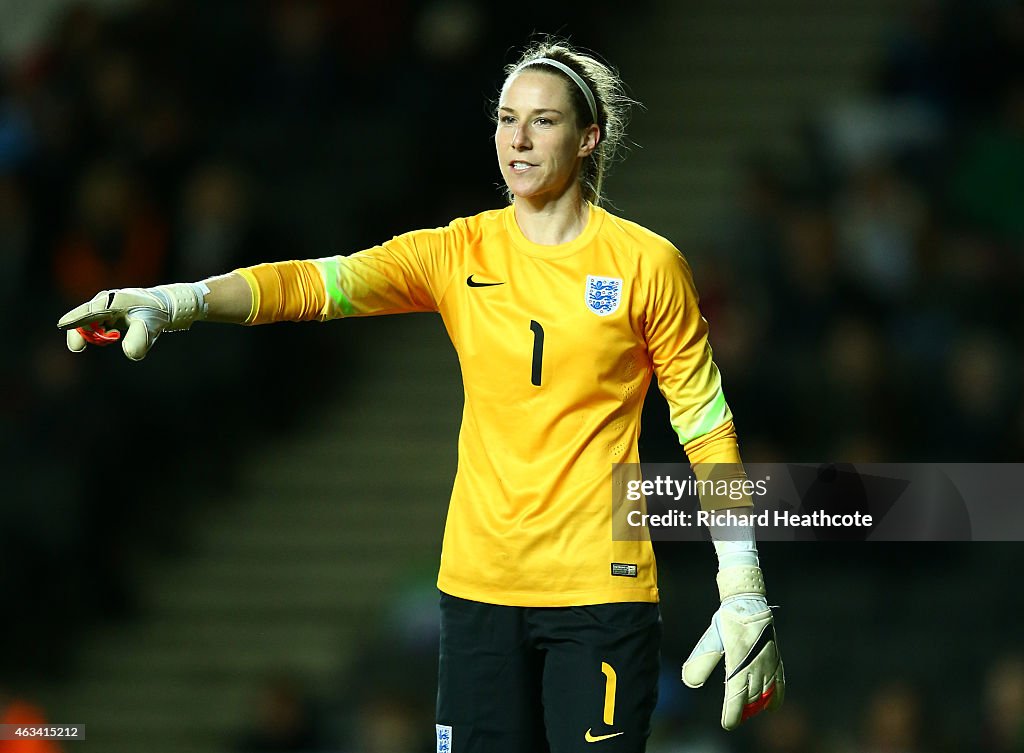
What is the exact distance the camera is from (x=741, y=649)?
11.5 feet

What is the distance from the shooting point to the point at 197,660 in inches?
309

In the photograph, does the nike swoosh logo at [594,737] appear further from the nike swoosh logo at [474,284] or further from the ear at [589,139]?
the ear at [589,139]

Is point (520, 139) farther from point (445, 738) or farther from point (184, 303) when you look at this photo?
point (445, 738)

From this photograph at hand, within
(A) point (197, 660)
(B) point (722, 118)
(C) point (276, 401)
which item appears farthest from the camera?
(B) point (722, 118)

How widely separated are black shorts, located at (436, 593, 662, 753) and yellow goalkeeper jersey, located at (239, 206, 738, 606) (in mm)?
49

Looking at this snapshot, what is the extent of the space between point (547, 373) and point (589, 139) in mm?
560

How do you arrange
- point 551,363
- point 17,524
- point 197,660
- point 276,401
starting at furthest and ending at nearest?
point 276,401, point 197,660, point 17,524, point 551,363

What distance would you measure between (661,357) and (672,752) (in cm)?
284

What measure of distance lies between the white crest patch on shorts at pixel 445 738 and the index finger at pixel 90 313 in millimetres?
1128

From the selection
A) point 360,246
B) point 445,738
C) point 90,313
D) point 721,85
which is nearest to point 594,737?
point 445,738

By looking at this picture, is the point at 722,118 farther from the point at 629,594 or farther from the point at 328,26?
the point at 629,594

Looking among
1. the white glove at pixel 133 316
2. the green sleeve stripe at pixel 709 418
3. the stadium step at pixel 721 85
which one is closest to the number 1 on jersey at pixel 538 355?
the green sleeve stripe at pixel 709 418

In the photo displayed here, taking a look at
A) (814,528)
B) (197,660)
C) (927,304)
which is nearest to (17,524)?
(197,660)

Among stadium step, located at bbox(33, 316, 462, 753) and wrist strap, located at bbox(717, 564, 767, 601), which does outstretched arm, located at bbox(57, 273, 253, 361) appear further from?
stadium step, located at bbox(33, 316, 462, 753)
